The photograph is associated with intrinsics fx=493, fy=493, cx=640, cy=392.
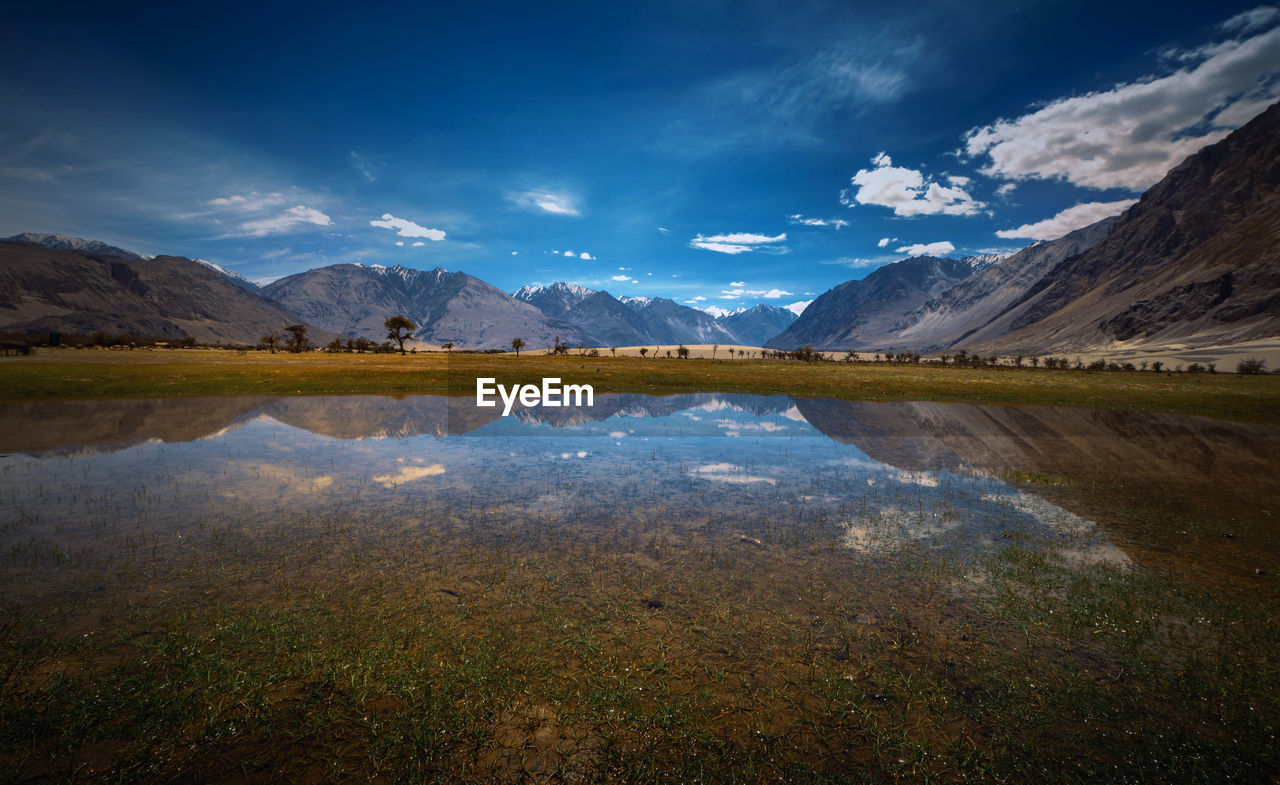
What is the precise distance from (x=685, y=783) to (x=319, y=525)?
13759 mm

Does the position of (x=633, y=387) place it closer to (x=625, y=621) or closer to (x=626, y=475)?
(x=626, y=475)

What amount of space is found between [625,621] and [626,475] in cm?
1203

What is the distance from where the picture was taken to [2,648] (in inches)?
344

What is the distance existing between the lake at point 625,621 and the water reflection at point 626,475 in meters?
0.23

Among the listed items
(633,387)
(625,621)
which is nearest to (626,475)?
(625,621)

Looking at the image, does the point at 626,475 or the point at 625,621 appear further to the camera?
the point at 626,475

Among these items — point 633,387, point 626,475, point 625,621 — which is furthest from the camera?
point 633,387

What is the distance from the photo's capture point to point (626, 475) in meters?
22.3

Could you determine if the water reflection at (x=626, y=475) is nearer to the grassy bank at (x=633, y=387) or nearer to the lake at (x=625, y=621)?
the lake at (x=625, y=621)

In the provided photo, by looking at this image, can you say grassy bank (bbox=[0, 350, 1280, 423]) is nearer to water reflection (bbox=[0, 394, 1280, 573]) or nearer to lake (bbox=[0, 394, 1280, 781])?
water reflection (bbox=[0, 394, 1280, 573])

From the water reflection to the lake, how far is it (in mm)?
234

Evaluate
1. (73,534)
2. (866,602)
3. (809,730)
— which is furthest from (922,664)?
(73,534)

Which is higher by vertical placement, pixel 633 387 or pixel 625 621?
pixel 633 387

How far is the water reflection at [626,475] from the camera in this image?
1606 cm
